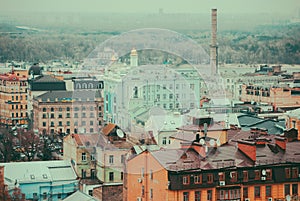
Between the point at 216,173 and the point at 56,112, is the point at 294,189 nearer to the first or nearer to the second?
the point at 216,173

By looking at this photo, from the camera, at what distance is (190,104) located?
466cm

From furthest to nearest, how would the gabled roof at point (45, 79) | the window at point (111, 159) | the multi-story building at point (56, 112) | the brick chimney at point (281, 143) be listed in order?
the gabled roof at point (45, 79) → the multi-story building at point (56, 112) → the window at point (111, 159) → the brick chimney at point (281, 143)

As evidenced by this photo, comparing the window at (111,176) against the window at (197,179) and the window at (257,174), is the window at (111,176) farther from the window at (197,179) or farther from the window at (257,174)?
the window at (257,174)

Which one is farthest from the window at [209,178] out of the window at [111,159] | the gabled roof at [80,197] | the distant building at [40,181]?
the distant building at [40,181]

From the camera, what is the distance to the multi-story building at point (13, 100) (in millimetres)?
9492

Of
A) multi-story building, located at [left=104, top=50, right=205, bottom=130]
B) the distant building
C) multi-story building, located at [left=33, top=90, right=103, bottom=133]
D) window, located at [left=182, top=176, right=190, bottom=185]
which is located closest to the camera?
window, located at [left=182, top=176, right=190, bottom=185]

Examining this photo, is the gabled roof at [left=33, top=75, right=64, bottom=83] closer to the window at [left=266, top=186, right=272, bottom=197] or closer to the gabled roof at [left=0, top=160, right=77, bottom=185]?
the gabled roof at [left=0, top=160, right=77, bottom=185]

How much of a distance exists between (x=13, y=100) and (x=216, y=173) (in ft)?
21.7

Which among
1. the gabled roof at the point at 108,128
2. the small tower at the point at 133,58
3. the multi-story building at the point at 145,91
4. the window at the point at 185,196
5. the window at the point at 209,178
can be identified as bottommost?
the window at the point at 185,196

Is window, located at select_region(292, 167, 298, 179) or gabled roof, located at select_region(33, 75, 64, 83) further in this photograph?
gabled roof, located at select_region(33, 75, 64, 83)

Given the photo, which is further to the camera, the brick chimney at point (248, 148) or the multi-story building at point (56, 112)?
the multi-story building at point (56, 112)

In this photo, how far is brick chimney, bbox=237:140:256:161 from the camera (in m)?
4.00

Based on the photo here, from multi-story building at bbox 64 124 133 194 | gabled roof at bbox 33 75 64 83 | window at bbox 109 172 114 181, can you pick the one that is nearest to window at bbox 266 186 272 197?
multi-story building at bbox 64 124 133 194

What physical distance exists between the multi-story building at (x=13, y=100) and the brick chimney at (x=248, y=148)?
17.7 feet
